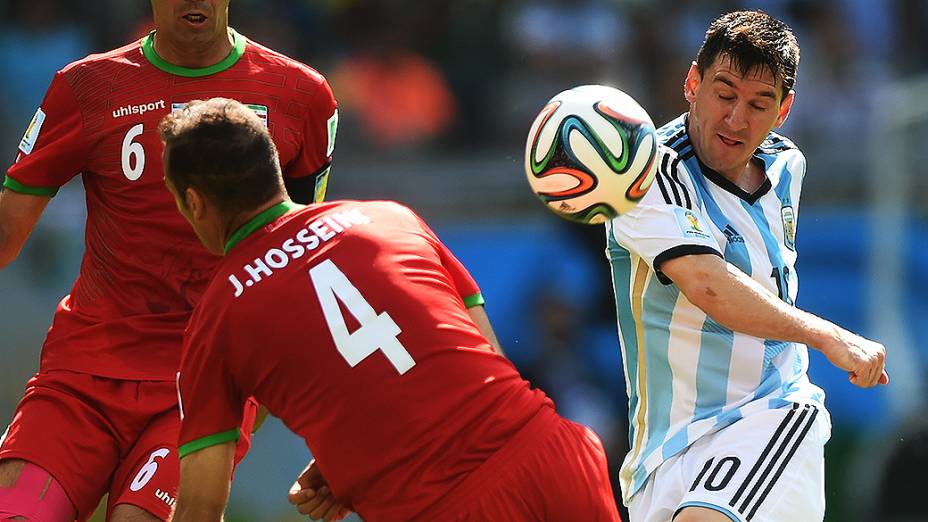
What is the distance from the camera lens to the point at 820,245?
475 inches

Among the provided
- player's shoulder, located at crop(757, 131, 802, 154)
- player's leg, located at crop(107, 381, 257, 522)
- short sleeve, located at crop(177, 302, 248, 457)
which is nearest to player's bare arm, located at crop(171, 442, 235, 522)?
short sleeve, located at crop(177, 302, 248, 457)

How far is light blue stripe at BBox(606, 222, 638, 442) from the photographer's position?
18.4 feet

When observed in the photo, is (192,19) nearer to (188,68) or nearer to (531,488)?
(188,68)

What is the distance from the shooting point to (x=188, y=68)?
5.76m

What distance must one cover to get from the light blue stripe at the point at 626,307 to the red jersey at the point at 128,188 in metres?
1.34

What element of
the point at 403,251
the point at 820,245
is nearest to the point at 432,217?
the point at 820,245

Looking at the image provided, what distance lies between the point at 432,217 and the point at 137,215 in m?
6.90

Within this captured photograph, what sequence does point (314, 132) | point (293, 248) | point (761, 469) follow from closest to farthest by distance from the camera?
point (293, 248) < point (761, 469) < point (314, 132)

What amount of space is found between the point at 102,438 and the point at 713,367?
7.57ft

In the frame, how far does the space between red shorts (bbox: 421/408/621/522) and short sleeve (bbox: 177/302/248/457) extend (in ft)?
2.24

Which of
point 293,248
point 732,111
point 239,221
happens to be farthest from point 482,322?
point 732,111

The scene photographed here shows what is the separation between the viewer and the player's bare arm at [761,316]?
16.3ft

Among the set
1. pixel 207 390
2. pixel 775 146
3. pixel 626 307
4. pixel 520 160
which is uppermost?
pixel 775 146

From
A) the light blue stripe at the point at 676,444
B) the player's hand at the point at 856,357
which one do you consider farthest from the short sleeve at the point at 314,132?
the player's hand at the point at 856,357
